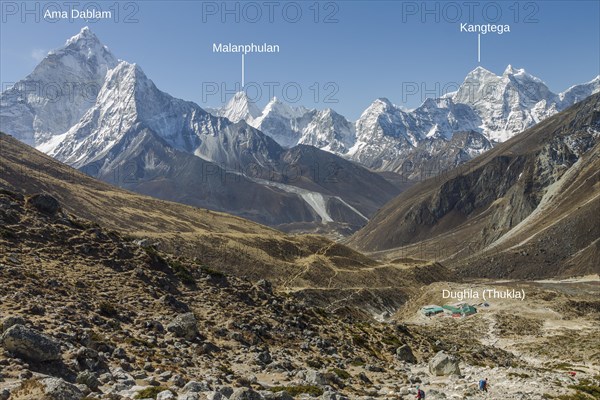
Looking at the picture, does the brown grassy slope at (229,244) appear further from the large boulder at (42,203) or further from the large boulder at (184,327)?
the large boulder at (184,327)

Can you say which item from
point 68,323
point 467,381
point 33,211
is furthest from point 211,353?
point 33,211

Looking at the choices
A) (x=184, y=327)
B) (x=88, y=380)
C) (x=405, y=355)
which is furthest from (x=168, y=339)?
(x=405, y=355)

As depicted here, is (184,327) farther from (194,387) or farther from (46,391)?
(46,391)

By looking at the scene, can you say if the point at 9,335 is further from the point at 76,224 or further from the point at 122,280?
the point at 76,224

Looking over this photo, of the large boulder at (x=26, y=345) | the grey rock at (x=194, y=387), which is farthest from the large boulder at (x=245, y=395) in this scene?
the large boulder at (x=26, y=345)

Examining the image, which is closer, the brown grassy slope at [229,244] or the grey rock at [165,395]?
the grey rock at [165,395]

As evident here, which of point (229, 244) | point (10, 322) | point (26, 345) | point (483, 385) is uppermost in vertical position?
point (10, 322)
